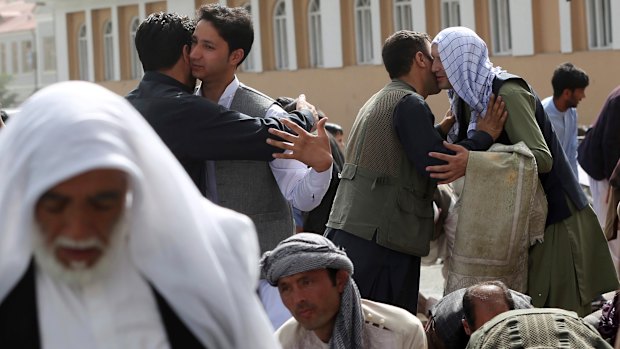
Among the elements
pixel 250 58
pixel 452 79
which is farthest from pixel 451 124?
pixel 250 58

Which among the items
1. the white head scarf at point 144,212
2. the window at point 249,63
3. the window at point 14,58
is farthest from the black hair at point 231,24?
the window at point 14,58

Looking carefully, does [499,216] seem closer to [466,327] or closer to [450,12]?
[466,327]

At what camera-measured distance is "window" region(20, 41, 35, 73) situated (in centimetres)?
6196

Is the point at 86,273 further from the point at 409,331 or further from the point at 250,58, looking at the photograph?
the point at 250,58

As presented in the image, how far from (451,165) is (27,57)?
5795 cm

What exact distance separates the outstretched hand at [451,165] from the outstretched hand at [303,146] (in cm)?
95

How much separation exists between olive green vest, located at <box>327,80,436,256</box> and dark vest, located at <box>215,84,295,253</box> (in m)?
0.83

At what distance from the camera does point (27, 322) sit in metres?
3.01

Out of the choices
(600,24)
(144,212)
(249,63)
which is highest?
(600,24)

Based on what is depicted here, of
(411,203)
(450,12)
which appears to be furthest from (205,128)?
(450,12)

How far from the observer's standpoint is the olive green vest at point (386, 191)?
6.42m

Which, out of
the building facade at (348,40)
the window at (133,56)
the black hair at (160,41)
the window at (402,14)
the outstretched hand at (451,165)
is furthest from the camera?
the window at (133,56)

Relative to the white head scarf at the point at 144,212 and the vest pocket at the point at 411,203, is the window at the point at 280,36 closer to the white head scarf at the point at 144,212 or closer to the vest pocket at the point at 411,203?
the vest pocket at the point at 411,203

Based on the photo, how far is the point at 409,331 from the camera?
206 inches
